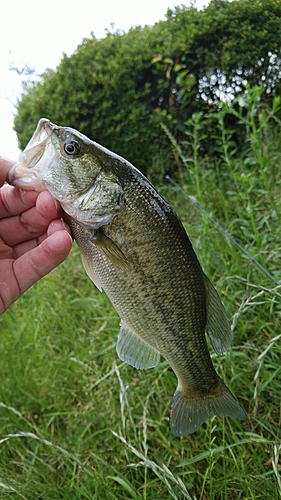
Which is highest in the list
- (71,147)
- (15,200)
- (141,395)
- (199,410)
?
(71,147)

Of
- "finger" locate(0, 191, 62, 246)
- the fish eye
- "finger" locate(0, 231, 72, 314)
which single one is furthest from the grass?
the fish eye

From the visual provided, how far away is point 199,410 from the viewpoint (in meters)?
1.44

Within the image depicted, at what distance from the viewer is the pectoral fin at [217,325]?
1.39m

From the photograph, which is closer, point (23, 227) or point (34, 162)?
point (34, 162)

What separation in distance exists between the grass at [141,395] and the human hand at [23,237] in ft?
1.58

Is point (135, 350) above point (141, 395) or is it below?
above

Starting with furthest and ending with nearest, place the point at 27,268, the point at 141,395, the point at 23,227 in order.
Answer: the point at 141,395
the point at 23,227
the point at 27,268

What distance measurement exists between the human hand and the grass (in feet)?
1.58

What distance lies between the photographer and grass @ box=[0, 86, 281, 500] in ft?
5.89

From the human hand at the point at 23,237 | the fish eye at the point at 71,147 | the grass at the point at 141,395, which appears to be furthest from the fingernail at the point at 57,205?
the grass at the point at 141,395

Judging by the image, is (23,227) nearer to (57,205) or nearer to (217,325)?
(57,205)

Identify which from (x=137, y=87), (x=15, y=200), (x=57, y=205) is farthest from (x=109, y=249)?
(x=137, y=87)

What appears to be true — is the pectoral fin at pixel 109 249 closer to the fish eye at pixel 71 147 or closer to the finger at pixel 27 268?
the finger at pixel 27 268

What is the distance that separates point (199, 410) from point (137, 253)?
544 mm
